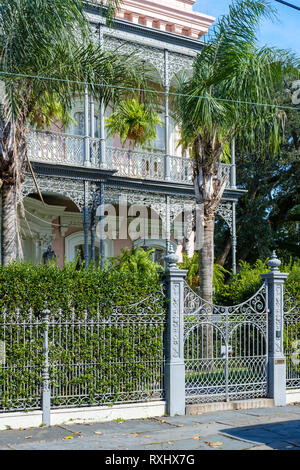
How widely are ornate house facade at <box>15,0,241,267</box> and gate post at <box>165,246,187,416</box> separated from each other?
5666 millimetres

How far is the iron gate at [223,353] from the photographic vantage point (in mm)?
8984

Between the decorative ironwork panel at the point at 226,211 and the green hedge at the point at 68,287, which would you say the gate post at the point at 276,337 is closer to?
the green hedge at the point at 68,287

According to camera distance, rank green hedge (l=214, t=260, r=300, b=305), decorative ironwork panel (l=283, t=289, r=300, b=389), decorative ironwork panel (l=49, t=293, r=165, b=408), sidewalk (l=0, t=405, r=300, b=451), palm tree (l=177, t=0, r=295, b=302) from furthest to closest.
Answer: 1. palm tree (l=177, t=0, r=295, b=302)
2. green hedge (l=214, t=260, r=300, b=305)
3. decorative ironwork panel (l=283, t=289, r=300, b=389)
4. decorative ironwork panel (l=49, t=293, r=165, b=408)
5. sidewalk (l=0, t=405, r=300, b=451)

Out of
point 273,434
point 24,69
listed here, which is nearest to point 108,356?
point 273,434

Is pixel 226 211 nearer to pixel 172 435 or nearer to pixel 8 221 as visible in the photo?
pixel 8 221

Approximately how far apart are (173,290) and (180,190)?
8.50 meters

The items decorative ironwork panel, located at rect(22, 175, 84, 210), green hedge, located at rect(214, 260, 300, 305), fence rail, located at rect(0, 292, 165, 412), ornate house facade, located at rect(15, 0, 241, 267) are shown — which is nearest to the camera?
fence rail, located at rect(0, 292, 165, 412)

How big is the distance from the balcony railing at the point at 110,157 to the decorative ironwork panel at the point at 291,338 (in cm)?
457

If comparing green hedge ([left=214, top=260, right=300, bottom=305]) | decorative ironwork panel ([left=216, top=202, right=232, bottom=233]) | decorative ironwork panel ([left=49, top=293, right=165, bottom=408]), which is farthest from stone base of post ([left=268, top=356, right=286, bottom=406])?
decorative ironwork panel ([left=216, top=202, right=232, bottom=233])

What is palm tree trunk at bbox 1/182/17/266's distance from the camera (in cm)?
952

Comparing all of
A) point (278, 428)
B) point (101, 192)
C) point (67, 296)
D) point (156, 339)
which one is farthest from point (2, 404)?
point (101, 192)

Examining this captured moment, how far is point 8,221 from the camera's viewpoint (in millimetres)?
9516

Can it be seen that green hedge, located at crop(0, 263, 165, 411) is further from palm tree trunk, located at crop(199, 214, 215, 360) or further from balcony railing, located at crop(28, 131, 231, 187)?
balcony railing, located at crop(28, 131, 231, 187)

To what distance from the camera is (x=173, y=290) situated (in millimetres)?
8766
